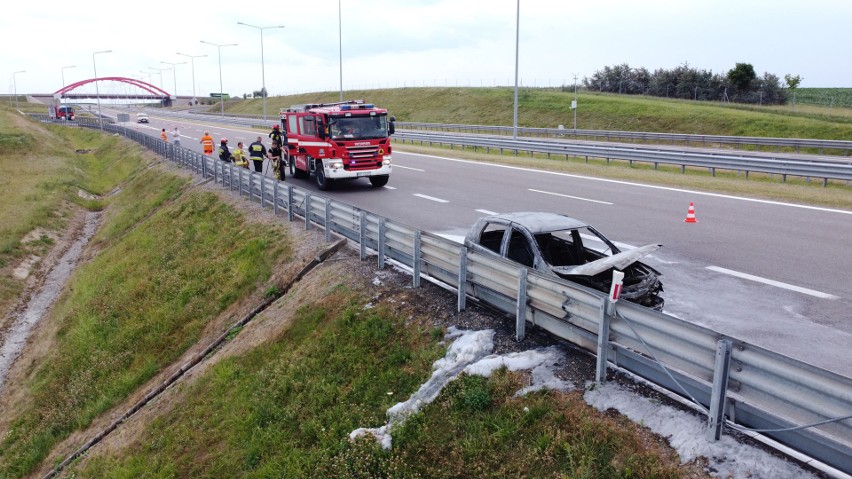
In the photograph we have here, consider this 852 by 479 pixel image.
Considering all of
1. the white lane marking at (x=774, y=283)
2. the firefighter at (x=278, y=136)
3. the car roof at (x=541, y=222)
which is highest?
the firefighter at (x=278, y=136)

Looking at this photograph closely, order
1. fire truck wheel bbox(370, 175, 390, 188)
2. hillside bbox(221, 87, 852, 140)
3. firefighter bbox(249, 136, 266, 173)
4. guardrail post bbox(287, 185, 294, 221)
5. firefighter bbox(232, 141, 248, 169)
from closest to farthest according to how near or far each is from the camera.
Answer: guardrail post bbox(287, 185, 294, 221)
fire truck wheel bbox(370, 175, 390, 188)
firefighter bbox(249, 136, 266, 173)
firefighter bbox(232, 141, 248, 169)
hillside bbox(221, 87, 852, 140)

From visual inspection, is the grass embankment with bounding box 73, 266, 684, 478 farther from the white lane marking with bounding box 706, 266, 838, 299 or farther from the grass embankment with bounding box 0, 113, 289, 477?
the white lane marking with bounding box 706, 266, 838, 299

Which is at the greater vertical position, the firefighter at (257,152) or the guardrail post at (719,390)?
the firefighter at (257,152)

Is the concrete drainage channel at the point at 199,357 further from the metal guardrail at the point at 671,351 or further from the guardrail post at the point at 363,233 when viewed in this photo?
the metal guardrail at the point at 671,351

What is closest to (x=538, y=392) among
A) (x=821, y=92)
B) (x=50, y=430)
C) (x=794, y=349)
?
(x=794, y=349)

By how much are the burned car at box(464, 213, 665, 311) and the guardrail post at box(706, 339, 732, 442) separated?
1978 mm

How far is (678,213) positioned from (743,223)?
172 centimetres

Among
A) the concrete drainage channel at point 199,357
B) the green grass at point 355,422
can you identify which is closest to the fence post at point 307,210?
the concrete drainage channel at point 199,357

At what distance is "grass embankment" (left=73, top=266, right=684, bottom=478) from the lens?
230 inches

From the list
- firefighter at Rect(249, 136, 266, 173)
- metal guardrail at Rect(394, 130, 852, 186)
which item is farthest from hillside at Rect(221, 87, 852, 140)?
firefighter at Rect(249, 136, 266, 173)

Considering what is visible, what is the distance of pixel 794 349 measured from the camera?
734cm

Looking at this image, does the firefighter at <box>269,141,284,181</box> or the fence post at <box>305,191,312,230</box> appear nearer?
the fence post at <box>305,191,312,230</box>

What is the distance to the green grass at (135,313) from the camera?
40.5 feet

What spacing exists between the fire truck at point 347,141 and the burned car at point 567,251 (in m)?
11.5
